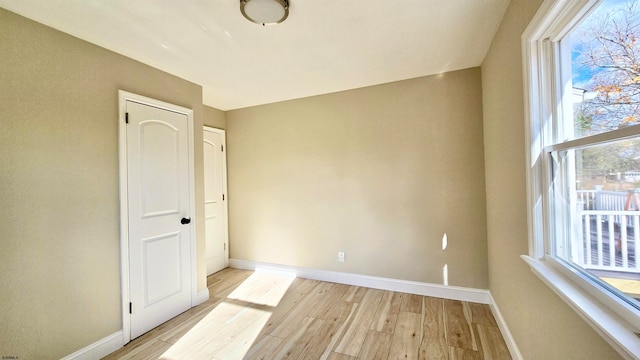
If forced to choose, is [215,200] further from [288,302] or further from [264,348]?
[264,348]

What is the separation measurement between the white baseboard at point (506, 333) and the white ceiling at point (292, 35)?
2.36 m

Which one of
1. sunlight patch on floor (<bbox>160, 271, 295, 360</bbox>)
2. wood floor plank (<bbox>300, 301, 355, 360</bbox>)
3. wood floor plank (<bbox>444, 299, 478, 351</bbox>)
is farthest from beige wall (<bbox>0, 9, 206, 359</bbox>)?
wood floor plank (<bbox>444, 299, 478, 351</bbox>)

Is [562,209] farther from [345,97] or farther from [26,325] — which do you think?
[26,325]

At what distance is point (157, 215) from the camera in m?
2.38

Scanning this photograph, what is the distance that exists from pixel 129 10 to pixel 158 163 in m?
1.27

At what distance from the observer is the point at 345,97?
3156mm

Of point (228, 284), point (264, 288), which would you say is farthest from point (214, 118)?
point (264, 288)

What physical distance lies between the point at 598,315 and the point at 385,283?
2.26 meters

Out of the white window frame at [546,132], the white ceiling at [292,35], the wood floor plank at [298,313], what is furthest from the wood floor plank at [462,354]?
the white ceiling at [292,35]

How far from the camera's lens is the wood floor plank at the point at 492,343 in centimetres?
184

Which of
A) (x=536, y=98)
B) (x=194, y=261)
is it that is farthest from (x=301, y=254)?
(x=536, y=98)

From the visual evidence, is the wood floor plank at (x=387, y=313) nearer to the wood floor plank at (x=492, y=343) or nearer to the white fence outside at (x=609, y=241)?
the wood floor plank at (x=492, y=343)

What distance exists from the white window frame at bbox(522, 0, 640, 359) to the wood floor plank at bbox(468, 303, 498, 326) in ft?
3.93

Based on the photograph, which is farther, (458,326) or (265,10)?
(458,326)
